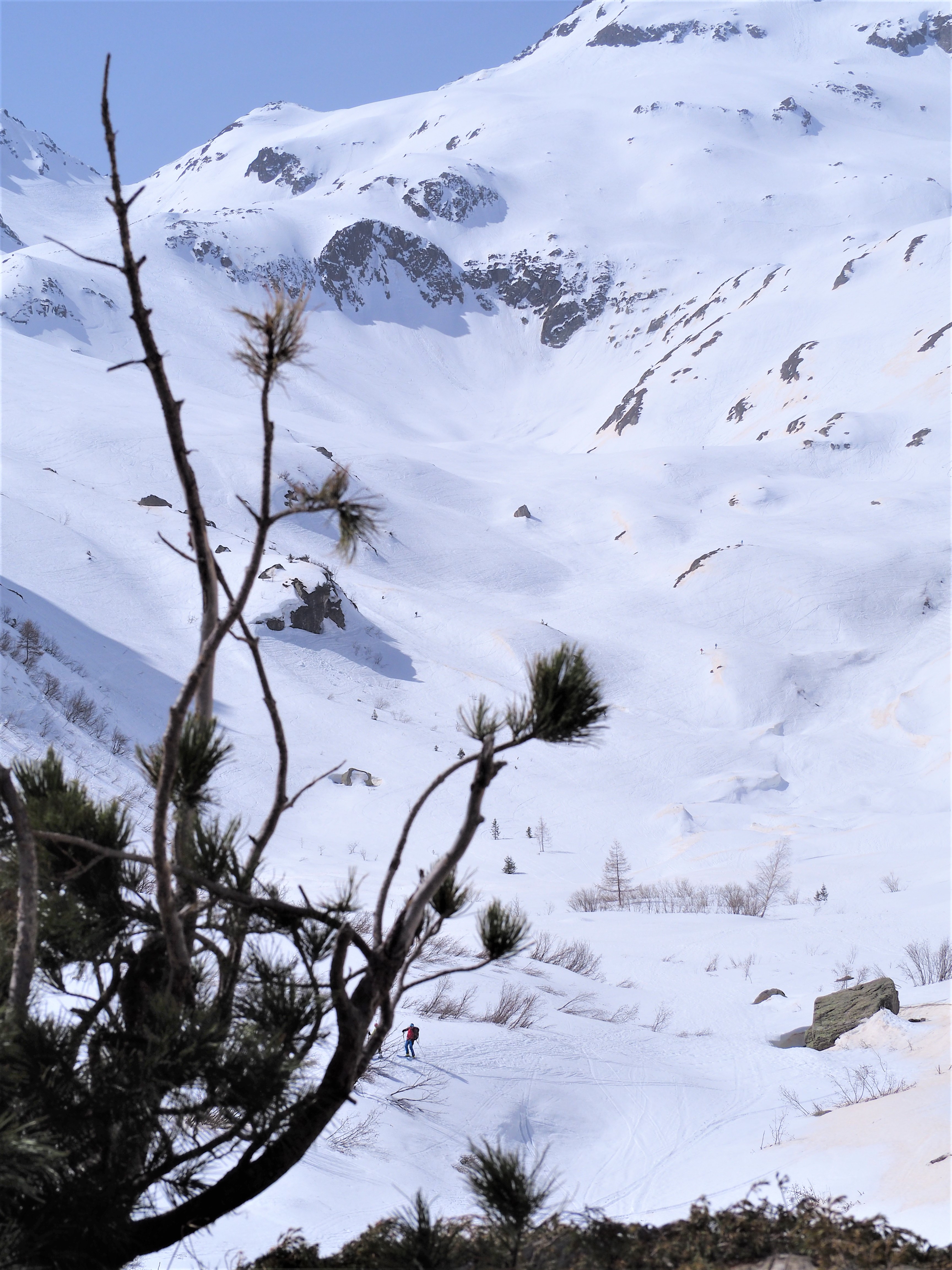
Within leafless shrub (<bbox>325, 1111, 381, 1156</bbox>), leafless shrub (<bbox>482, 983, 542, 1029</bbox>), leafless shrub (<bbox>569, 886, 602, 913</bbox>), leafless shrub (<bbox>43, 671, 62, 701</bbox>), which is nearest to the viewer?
leafless shrub (<bbox>325, 1111, 381, 1156</bbox>)

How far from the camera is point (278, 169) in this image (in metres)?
158

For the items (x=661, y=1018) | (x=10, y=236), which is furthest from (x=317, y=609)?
(x=10, y=236)

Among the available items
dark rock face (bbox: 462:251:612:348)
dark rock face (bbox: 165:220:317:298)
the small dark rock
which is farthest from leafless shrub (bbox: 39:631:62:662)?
dark rock face (bbox: 462:251:612:348)

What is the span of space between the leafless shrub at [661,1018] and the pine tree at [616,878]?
5.42m

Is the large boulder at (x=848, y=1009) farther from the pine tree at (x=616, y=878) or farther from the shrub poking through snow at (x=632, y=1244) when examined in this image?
the pine tree at (x=616, y=878)

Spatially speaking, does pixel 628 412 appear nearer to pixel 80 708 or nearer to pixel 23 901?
pixel 80 708

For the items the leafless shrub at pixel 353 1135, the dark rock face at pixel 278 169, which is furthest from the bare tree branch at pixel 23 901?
the dark rock face at pixel 278 169

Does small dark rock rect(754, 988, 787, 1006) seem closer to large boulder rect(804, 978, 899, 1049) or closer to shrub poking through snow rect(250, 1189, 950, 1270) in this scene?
large boulder rect(804, 978, 899, 1049)

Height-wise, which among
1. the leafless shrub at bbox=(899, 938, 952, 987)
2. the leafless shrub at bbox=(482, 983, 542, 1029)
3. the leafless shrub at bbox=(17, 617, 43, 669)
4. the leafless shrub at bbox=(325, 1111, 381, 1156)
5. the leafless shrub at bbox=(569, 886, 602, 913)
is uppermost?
the leafless shrub at bbox=(17, 617, 43, 669)

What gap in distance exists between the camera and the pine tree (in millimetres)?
→ 16375

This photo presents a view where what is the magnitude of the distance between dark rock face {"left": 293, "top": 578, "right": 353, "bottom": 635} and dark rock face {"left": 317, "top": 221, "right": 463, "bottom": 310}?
84617 millimetres

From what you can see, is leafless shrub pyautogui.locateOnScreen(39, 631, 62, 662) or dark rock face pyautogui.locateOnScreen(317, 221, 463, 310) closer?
leafless shrub pyautogui.locateOnScreen(39, 631, 62, 662)

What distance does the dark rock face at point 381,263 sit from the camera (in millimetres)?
107750

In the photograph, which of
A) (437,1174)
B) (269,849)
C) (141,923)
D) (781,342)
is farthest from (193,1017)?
(781,342)
